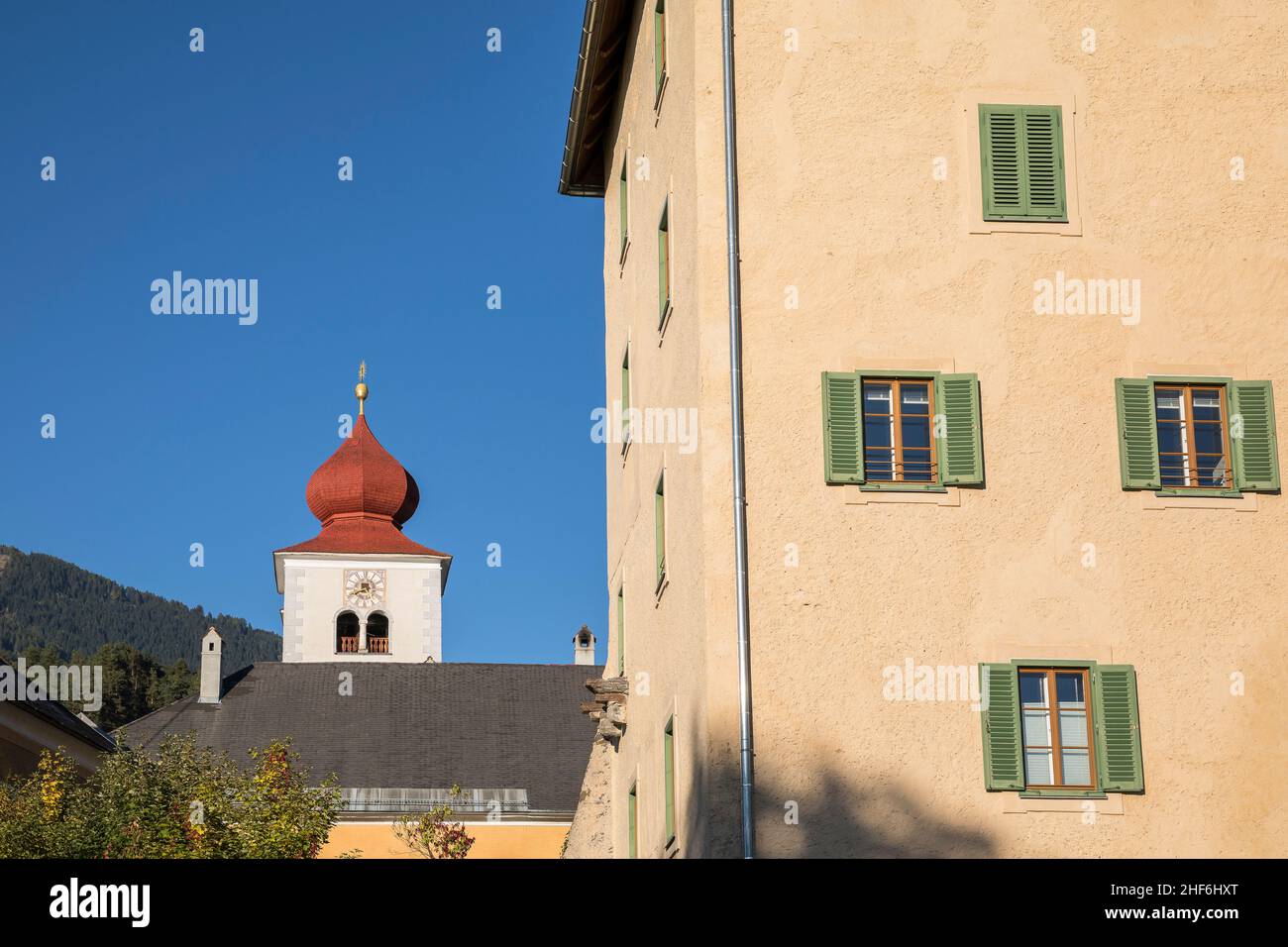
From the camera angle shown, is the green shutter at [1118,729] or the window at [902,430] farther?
the window at [902,430]

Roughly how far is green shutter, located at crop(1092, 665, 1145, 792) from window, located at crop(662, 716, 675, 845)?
16.9ft

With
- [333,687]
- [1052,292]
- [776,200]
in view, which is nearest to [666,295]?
[776,200]

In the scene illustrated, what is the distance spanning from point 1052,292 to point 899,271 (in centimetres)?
178

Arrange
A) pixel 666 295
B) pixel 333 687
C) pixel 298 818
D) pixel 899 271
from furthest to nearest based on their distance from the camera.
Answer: pixel 333 687
pixel 298 818
pixel 666 295
pixel 899 271

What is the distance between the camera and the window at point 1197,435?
21859mm

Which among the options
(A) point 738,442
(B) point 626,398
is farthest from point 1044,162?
(B) point 626,398

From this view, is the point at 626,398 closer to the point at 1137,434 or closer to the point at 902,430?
the point at 902,430

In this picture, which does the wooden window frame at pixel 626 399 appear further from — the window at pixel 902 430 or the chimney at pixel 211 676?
the chimney at pixel 211 676

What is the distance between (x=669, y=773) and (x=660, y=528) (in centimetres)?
322

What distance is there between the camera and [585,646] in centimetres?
8419

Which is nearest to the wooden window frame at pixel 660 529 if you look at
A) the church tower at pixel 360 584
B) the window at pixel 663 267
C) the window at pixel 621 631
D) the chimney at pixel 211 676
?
the window at pixel 663 267

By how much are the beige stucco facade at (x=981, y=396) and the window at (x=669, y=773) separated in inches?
24.9

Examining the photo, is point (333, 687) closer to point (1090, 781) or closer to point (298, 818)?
point (298, 818)
